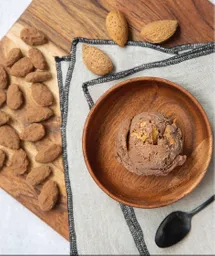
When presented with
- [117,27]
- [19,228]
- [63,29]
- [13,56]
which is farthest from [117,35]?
[19,228]

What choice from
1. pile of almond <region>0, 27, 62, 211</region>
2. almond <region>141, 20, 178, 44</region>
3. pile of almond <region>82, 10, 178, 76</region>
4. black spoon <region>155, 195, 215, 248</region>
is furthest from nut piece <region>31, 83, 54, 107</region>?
black spoon <region>155, 195, 215, 248</region>

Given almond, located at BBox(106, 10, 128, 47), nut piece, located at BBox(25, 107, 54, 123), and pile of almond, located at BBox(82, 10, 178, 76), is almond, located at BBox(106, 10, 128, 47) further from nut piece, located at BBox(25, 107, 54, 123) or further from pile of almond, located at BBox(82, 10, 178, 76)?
nut piece, located at BBox(25, 107, 54, 123)

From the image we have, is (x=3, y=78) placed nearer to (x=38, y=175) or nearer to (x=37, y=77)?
(x=37, y=77)

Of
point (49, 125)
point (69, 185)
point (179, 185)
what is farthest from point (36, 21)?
point (179, 185)

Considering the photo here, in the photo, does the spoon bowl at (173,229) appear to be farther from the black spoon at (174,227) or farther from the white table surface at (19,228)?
the white table surface at (19,228)

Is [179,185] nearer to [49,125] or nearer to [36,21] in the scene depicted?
[49,125]
